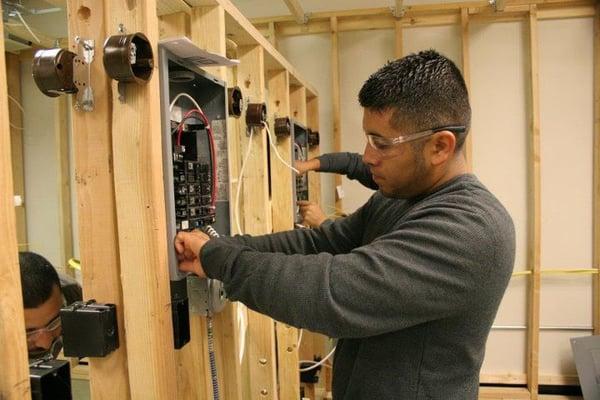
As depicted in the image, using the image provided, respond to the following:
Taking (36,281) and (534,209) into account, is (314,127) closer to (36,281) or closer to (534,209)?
(534,209)

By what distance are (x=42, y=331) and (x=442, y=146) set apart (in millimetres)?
1409

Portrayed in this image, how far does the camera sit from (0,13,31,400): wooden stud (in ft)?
2.24

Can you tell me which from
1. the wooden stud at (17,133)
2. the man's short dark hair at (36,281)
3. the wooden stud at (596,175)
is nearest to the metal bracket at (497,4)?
the wooden stud at (596,175)

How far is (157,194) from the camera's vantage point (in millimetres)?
910

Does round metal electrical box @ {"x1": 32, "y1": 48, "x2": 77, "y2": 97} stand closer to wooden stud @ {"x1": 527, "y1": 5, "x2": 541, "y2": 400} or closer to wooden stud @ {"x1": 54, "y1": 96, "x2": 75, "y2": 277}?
wooden stud @ {"x1": 54, "y1": 96, "x2": 75, "y2": 277}

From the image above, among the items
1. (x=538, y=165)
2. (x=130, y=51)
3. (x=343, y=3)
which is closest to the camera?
(x=130, y=51)

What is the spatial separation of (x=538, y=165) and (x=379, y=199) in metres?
2.16

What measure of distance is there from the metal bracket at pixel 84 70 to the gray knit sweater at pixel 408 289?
38 centimetres

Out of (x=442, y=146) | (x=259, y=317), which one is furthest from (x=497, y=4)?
(x=259, y=317)

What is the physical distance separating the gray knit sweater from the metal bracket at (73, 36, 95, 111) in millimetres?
383

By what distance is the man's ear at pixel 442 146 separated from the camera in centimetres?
103

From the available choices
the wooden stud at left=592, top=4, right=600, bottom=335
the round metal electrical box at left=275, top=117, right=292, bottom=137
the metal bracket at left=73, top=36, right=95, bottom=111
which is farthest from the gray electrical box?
the metal bracket at left=73, top=36, right=95, bottom=111

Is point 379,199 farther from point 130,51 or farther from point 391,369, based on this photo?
point 130,51

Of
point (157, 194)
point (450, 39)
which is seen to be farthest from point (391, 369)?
point (450, 39)
